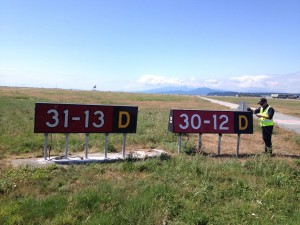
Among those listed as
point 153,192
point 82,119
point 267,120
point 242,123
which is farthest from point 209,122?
point 153,192

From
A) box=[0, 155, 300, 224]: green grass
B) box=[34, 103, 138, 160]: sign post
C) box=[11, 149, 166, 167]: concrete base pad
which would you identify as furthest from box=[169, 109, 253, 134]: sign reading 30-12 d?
box=[0, 155, 300, 224]: green grass

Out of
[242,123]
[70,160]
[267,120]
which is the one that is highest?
[267,120]

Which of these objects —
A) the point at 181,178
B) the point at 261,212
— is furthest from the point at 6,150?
the point at 261,212

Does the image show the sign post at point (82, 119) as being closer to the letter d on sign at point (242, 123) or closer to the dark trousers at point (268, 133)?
the letter d on sign at point (242, 123)

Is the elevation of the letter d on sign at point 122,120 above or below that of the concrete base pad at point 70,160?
above

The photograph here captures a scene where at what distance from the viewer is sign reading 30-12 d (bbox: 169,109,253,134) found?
10023 millimetres

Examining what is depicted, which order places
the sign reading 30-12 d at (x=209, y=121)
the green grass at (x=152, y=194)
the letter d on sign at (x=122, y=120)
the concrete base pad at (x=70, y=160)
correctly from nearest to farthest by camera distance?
1. the green grass at (x=152, y=194)
2. the concrete base pad at (x=70, y=160)
3. the letter d on sign at (x=122, y=120)
4. the sign reading 30-12 d at (x=209, y=121)

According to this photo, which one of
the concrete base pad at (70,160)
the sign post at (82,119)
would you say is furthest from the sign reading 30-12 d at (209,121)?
the concrete base pad at (70,160)

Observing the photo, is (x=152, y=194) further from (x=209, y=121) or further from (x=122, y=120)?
(x=209, y=121)

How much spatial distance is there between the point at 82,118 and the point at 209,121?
3918mm

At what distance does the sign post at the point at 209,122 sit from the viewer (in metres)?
10.0

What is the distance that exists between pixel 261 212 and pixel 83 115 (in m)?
5.11

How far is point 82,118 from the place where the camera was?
8750 mm

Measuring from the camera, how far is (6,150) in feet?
31.2
